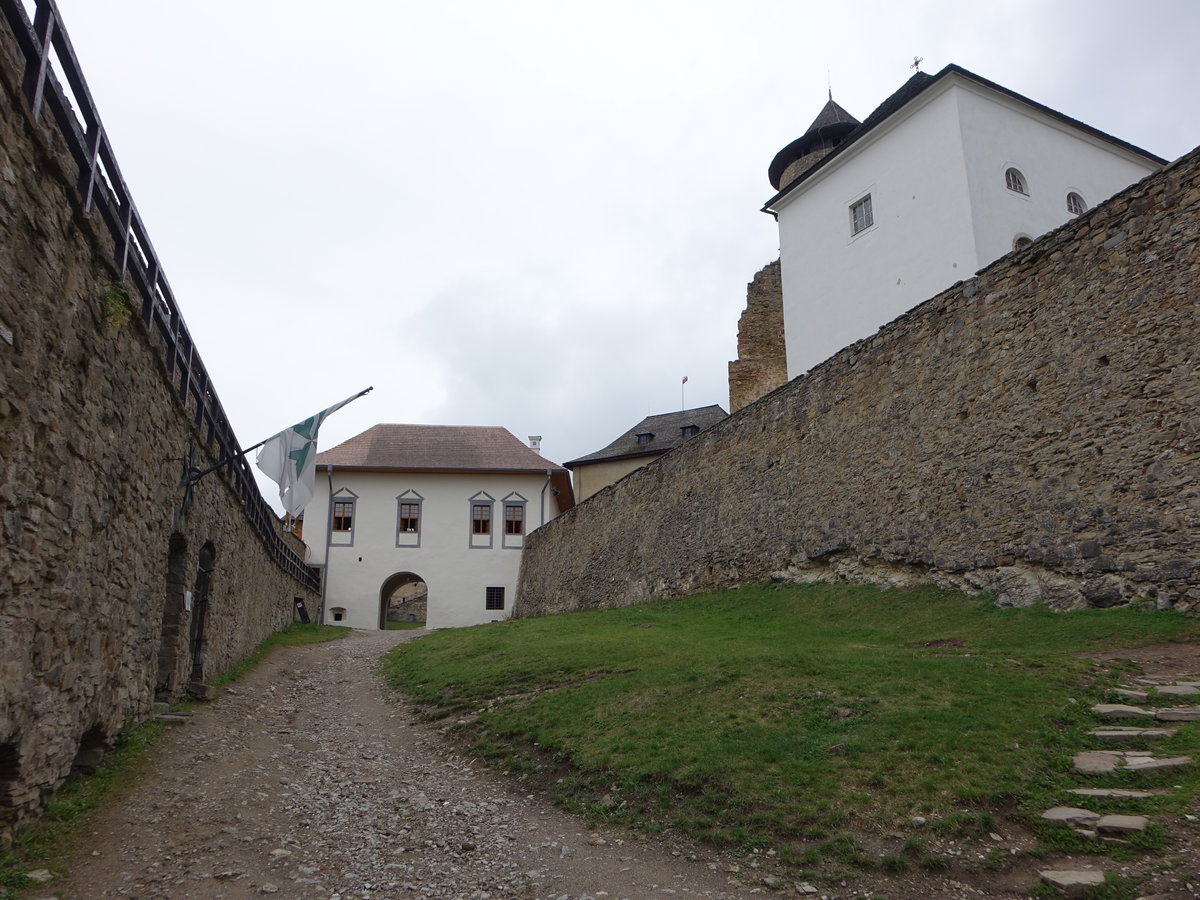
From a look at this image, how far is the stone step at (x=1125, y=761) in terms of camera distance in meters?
5.12

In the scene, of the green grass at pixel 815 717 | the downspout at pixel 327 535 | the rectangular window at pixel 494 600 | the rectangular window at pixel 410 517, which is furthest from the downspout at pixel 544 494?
the green grass at pixel 815 717

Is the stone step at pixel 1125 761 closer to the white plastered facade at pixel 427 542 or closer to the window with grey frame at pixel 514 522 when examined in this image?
the white plastered facade at pixel 427 542

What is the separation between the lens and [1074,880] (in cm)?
420

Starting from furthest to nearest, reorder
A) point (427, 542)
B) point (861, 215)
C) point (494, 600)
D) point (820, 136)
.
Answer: point (427, 542), point (494, 600), point (820, 136), point (861, 215)

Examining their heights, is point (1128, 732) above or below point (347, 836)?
above

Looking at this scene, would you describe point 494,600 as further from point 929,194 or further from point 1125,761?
point 1125,761

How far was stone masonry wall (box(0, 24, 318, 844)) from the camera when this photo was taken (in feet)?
15.1

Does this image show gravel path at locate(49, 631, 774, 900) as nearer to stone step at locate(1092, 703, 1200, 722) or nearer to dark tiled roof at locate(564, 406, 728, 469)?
stone step at locate(1092, 703, 1200, 722)

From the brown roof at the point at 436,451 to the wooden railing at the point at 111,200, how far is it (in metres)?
23.6

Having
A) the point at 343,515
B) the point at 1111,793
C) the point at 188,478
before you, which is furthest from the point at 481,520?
the point at 1111,793

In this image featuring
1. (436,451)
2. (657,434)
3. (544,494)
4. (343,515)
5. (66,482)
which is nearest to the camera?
(66,482)

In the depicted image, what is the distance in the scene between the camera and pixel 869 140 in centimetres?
2322

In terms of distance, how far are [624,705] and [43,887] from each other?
487cm

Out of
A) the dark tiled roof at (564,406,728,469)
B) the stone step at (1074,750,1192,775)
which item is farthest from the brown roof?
the stone step at (1074,750,1192,775)
